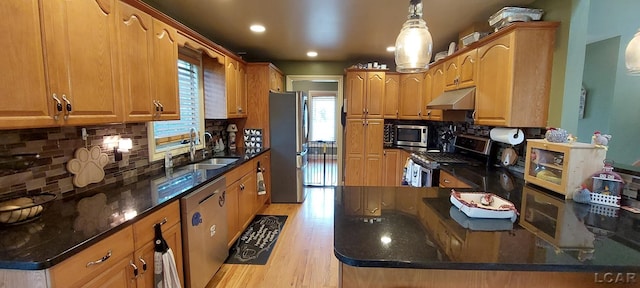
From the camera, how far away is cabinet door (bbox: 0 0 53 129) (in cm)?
110

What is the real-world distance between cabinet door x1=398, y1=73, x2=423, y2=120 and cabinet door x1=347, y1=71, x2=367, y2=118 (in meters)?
0.63

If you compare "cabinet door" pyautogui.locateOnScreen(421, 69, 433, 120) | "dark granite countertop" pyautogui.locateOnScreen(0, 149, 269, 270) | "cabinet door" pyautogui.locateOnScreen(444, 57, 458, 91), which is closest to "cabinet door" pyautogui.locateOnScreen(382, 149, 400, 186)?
"cabinet door" pyautogui.locateOnScreen(421, 69, 433, 120)

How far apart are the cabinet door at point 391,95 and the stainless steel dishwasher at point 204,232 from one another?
3004mm

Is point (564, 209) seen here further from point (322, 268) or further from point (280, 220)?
point (280, 220)

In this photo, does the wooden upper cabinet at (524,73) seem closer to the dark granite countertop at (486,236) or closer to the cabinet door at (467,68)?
the cabinet door at (467,68)

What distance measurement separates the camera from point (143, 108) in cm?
189

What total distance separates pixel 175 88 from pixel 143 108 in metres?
0.42

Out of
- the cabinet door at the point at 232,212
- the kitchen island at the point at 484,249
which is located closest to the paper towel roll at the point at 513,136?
the kitchen island at the point at 484,249

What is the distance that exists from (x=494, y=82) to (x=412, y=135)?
2.16 metres

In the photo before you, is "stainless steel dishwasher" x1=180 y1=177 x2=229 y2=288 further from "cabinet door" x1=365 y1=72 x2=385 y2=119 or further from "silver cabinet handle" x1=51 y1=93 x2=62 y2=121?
"cabinet door" x1=365 y1=72 x2=385 y2=119

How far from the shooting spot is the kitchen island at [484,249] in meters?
0.94

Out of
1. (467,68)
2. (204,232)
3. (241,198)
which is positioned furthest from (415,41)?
(241,198)

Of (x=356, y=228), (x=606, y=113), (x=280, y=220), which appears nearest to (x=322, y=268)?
(x=280, y=220)

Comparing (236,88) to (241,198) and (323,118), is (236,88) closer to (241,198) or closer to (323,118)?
(241,198)
